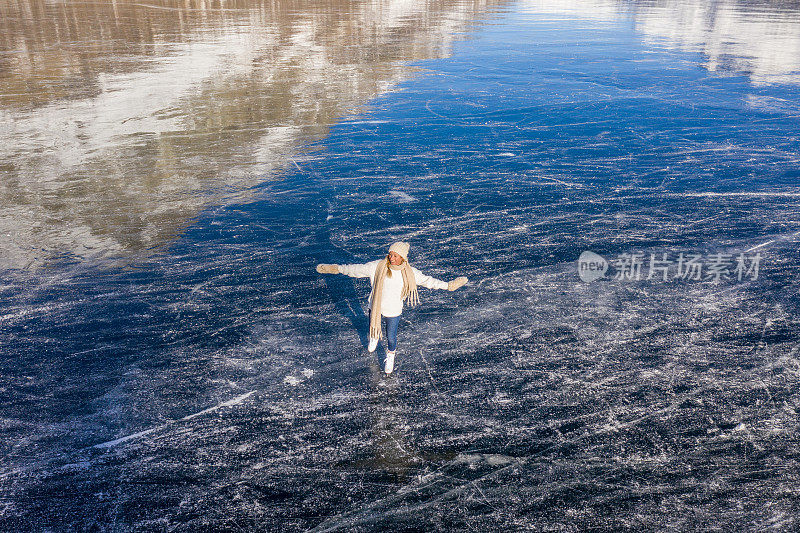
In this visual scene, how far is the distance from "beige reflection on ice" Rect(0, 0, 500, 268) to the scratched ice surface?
10 cm

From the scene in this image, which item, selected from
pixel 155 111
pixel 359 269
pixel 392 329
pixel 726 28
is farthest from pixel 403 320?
pixel 726 28

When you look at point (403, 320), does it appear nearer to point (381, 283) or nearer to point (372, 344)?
point (372, 344)

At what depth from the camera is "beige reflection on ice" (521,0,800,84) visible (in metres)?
19.4

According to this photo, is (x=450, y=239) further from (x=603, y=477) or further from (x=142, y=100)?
(x=142, y=100)

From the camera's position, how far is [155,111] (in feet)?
45.7

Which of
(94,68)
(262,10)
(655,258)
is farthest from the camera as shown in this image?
(262,10)

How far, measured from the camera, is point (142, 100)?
14938 millimetres

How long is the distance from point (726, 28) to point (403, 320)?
3142cm

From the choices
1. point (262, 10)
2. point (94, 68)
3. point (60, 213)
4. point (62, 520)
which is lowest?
point (62, 520)

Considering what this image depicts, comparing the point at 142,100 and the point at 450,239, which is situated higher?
the point at 142,100

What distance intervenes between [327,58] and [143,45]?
887cm

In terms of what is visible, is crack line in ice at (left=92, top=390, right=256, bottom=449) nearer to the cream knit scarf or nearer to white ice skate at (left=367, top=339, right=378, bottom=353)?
white ice skate at (left=367, top=339, right=378, bottom=353)

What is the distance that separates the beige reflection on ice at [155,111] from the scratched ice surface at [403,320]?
3.7 inches

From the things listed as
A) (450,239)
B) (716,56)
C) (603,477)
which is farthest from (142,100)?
(716,56)
